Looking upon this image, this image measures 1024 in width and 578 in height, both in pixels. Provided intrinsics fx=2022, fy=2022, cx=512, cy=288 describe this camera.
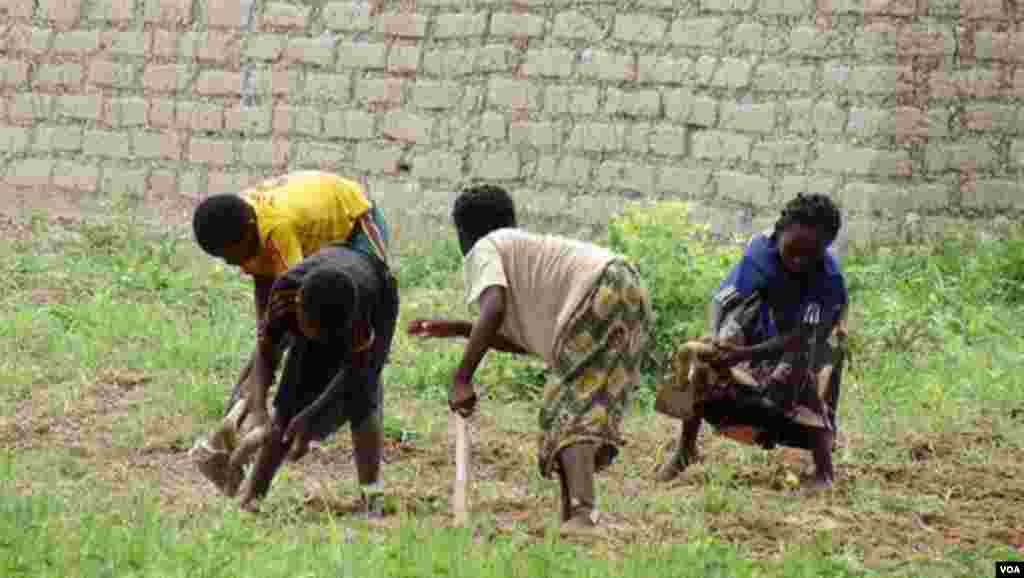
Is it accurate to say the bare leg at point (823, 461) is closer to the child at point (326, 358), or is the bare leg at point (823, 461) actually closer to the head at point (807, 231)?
the head at point (807, 231)

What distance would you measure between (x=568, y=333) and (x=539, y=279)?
199mm

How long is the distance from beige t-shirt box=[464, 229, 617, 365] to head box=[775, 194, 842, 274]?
34.6 inches

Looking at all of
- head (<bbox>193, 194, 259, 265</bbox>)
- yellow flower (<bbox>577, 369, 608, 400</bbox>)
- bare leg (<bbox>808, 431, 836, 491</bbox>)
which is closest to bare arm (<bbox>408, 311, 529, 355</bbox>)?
yellow flower (<bbox>577, 369, 608, 400</bbox>)

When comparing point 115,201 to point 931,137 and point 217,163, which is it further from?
point 931,137

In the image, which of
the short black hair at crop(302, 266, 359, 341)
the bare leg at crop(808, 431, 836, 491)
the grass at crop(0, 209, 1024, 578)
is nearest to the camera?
the grass at crop(0, 209, 1024, 578)

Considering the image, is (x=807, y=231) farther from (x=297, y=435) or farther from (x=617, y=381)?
(x=297, y=435)

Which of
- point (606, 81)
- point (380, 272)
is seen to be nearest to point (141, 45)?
point (606, 81)

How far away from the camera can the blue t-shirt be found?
283 inches

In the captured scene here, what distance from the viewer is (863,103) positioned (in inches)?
441

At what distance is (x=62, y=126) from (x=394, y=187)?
249cm

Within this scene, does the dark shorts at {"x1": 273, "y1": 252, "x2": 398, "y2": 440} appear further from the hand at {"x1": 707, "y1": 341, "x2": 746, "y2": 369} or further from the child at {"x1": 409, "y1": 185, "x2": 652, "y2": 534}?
the hand at {"x1": 707, "y1": 341, "x2": 746, "y2": 369}

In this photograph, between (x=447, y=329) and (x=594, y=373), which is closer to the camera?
(x=594, y=373)

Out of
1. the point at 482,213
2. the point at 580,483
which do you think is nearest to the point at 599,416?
the point at 580,483

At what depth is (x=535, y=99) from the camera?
1204 cm
